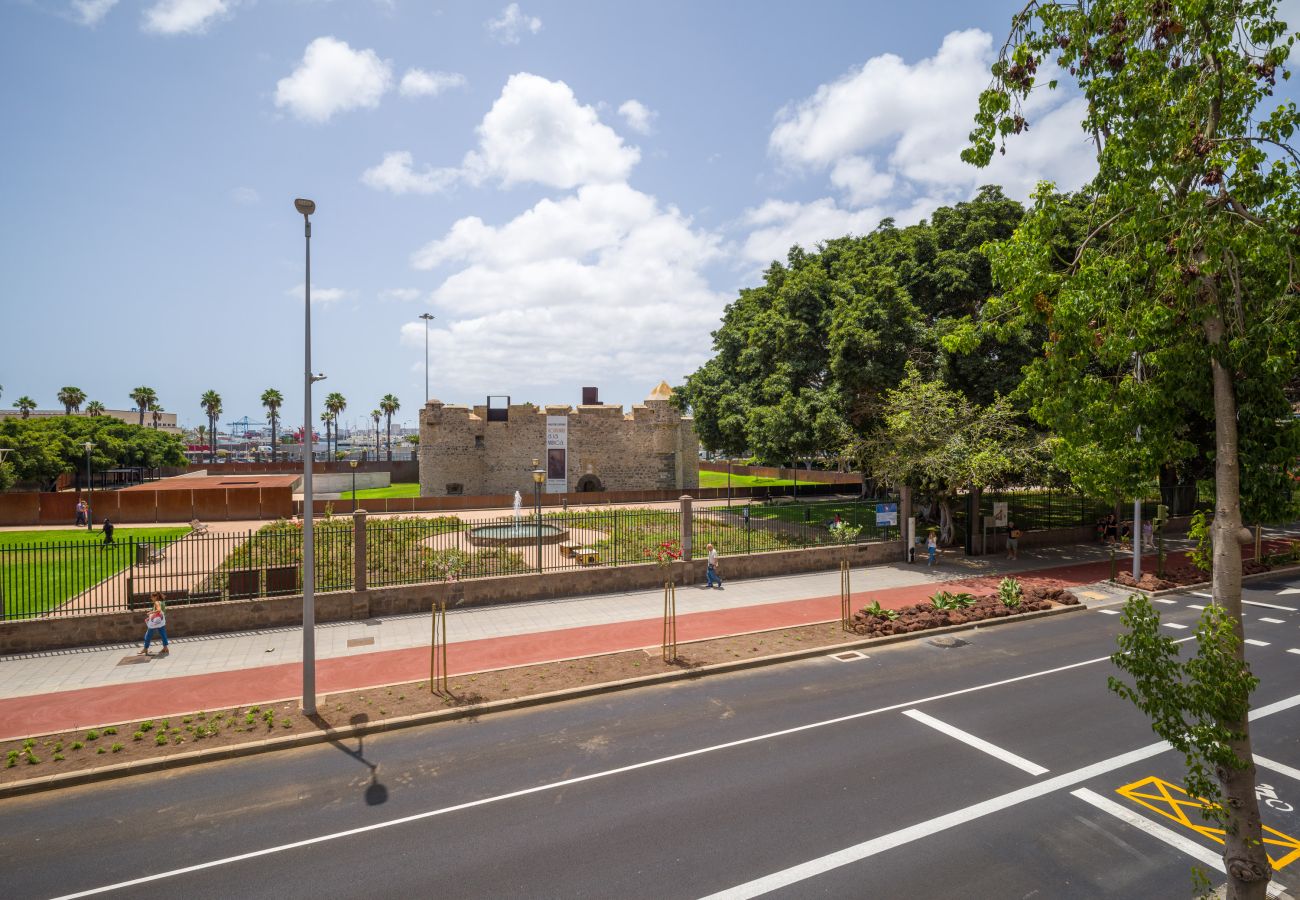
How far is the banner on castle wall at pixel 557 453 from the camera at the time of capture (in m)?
47.2

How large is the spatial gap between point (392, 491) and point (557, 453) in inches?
688

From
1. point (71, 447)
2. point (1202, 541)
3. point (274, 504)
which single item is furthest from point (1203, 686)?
point (71, 447)

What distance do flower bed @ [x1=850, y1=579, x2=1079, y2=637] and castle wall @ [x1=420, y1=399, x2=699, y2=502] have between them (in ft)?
99.7

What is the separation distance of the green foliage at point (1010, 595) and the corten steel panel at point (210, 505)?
119 feet

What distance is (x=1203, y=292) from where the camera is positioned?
527cm

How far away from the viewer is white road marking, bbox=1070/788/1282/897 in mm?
7079

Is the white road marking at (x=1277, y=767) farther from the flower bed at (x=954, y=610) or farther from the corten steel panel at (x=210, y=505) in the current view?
the corten steel panel at (x=210, y=505)

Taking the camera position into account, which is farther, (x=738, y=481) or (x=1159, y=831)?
(x=738, y=481)

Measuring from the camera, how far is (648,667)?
44.1 feet

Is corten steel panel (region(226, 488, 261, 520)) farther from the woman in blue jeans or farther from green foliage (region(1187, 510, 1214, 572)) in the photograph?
green foliage (region(1187, 510, 1214, 572))

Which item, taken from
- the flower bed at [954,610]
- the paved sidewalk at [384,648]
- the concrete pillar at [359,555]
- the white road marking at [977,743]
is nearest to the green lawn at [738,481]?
the paved sidewalk at [384,648]

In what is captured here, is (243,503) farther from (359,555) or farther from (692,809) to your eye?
(692,809)

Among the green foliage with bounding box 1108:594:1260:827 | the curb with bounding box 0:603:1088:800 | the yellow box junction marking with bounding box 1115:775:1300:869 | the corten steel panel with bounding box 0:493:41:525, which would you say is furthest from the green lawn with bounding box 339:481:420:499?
the green foliage with bounding box 1108:594:1260:827

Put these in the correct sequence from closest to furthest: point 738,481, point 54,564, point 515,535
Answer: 1. point 54,564
2. point 515,535
3. point 738,481
